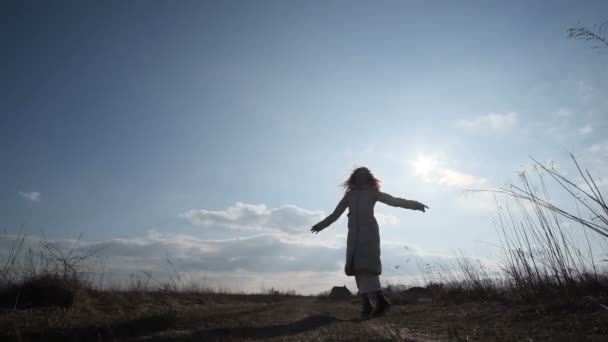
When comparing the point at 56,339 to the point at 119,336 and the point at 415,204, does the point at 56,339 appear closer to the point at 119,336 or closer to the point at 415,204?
the point at 119,336

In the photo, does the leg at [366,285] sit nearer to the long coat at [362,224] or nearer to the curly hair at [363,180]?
the long coat at [362,224]

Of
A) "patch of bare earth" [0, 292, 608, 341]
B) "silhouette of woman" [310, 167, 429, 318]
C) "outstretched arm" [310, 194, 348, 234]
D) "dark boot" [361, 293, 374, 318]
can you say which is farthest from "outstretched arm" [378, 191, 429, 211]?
"patch of bare earth" [0, 292, 608, 341]

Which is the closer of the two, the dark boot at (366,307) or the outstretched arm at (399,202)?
the dark boot at (366,307)

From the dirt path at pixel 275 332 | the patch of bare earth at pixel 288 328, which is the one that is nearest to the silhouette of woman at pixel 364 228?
the patch of bare earth at pixel 288 328

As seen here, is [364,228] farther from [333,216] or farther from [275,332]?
[275,332]

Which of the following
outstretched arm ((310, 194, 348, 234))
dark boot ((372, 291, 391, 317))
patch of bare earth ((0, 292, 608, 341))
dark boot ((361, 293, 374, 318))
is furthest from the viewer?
outstretched arm ((310, 194, 348, 234))

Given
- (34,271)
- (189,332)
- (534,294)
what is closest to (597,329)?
(534,294)

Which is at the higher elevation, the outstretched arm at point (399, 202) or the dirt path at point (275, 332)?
the outstretched arm at point (399, 202)

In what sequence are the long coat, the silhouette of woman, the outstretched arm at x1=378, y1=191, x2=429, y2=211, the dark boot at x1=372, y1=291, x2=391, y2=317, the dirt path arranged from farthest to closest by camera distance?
1. the outstretched arm at x1=378, y1=191, x2=429, y2=211
2. the long coat
3. the silhouette of woman
4. the dark boot at x1=372, y1=291, x2=391, y2=317
5. the dirt path

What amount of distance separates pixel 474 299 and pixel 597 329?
4.72 metres

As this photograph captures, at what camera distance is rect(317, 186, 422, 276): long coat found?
632cm

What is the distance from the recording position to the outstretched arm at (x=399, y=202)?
6.58 m

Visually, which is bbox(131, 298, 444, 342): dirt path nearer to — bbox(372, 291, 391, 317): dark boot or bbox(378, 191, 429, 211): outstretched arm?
bbox(372, 291, 391, 317): dark boot

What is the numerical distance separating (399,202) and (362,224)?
31.1 inches
